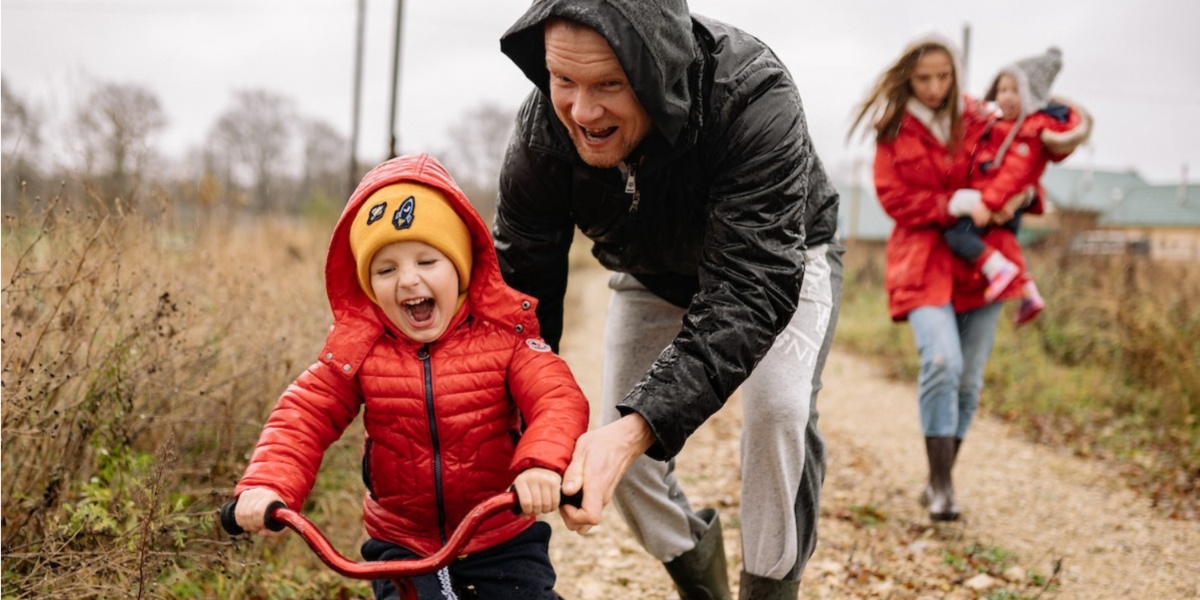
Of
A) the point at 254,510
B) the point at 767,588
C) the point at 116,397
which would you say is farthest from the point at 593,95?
the point at 116,397

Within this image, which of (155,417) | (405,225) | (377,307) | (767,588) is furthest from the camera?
(155,417)

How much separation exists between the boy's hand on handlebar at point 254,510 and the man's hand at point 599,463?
66cm

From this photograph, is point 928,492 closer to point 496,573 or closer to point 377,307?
point 496,573

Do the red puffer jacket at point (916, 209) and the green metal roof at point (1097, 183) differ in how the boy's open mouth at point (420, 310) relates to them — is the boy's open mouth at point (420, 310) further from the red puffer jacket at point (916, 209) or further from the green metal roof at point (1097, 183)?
the green metal roof at point (1097, 183)

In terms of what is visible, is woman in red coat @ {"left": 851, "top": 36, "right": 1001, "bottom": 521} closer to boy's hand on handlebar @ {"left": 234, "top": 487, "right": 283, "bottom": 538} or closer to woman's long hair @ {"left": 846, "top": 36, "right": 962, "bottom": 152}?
woman's long hair @ {"left": 846, "top": 36, "right": 962, "bottom": 152}

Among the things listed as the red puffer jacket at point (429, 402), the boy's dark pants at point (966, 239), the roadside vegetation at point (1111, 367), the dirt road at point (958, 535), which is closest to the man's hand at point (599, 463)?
the red puffer jacket at point (429, 402)

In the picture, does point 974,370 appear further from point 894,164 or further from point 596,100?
point 596,100

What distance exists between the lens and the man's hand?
201cm

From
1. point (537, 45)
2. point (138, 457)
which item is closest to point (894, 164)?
point (537, 45)

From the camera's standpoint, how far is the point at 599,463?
2.09 meters

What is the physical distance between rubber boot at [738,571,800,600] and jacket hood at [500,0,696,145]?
4.47ft

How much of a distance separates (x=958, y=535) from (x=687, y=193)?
2825mm

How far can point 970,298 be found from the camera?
4.75 metres

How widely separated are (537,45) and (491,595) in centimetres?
145
